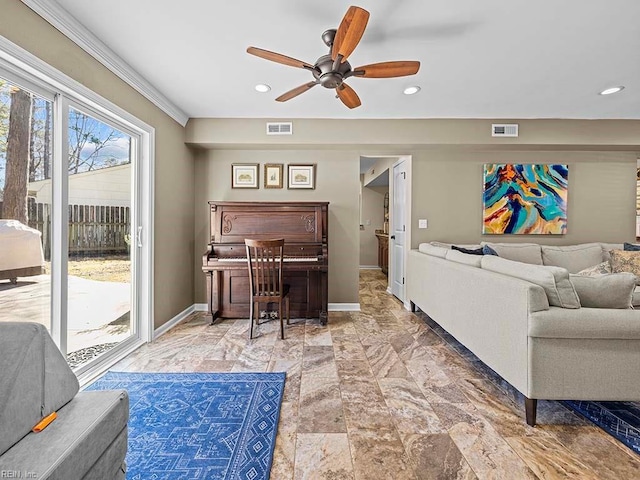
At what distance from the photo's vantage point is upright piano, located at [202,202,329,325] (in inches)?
139

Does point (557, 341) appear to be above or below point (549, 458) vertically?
above

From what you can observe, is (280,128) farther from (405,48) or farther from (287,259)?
(405,48)

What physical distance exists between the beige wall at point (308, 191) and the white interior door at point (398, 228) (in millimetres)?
806

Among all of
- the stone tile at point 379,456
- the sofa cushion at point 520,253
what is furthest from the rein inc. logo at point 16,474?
the sofa cushion at point 520,253

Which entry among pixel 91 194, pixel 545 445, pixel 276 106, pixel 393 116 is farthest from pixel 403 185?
pixel 91 194

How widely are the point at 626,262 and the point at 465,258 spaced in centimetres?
207

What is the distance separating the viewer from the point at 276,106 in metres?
3.30

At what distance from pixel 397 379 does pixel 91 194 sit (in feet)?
9.09

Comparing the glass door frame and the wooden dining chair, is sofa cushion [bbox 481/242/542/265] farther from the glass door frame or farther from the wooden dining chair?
the glass door frame

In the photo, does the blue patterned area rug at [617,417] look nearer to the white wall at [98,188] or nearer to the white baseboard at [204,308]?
the white baseboard at [204,308]

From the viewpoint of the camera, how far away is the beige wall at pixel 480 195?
3965mm

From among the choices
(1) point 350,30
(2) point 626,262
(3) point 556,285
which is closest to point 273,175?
(1) point 350,30

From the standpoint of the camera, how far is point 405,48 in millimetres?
2221

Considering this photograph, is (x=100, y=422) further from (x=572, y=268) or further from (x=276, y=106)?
(x=572, y=268)
